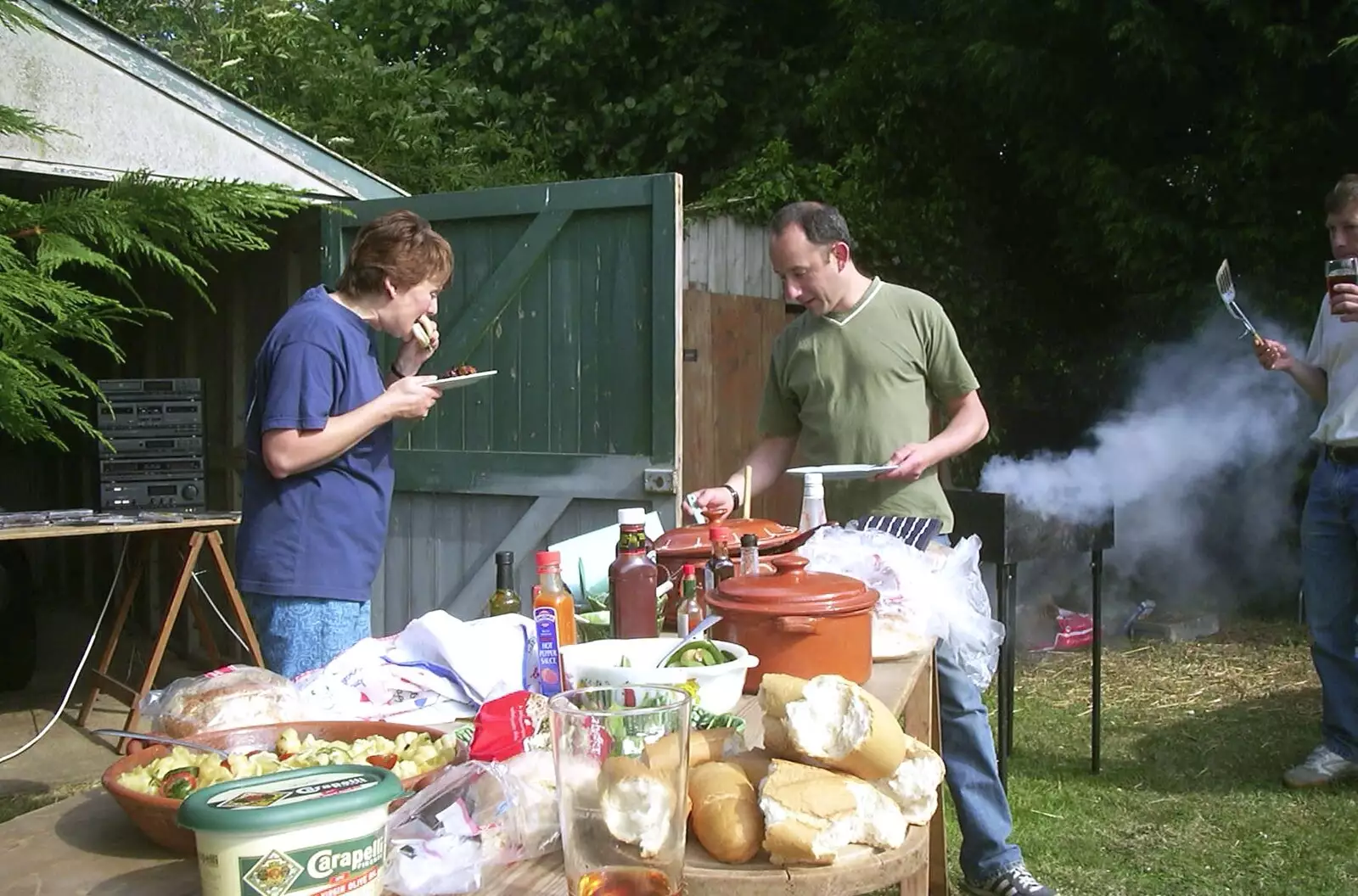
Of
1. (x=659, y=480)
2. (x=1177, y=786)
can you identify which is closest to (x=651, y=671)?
(x=659, y=480)

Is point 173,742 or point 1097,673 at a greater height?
point 173,742

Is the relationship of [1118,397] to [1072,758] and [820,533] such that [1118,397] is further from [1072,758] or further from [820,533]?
[820,533]

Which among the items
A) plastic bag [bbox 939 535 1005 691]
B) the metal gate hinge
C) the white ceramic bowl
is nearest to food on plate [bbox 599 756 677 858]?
the white ceramic bowl

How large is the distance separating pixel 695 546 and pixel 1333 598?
283cm

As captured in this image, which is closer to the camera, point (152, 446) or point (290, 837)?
point (290, 837)

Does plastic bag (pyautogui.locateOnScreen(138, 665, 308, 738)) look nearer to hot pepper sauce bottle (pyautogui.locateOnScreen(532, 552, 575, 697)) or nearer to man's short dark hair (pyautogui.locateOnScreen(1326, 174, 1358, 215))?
hot pepper sauce bottle (pyautogui.locateOnScreen(532, 552, 575, 697))

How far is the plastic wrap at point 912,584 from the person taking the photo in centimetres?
220

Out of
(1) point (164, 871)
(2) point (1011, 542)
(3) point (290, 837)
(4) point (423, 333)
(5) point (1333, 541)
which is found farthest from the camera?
(2) point (1011, 542)

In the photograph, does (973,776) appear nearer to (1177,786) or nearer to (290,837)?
(1177,786)

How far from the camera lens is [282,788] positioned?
3.43ft

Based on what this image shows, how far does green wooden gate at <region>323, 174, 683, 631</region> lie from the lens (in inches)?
168

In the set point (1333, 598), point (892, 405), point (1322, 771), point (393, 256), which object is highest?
point (393, 256)

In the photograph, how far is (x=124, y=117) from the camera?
4430 millimetres

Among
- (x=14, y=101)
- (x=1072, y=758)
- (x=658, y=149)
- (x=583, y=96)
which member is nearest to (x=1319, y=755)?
(x=1072, y=758)
